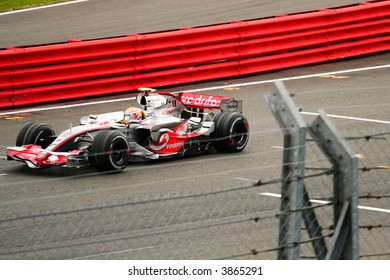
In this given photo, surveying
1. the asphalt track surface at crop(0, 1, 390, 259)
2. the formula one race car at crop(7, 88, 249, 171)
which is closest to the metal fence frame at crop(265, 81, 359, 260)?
the asphalt track surface at crop(0, 1, 390, 259)

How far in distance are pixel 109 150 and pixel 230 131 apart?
1.93 m

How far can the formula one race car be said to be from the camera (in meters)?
11.0

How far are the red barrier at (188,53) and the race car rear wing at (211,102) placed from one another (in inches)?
157

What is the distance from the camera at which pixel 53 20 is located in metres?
22.8

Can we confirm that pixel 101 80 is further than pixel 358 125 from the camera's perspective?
Yes

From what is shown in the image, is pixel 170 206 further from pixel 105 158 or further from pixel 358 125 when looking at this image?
pixel 358 125

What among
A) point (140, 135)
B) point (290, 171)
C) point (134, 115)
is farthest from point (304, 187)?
point (134, 115)

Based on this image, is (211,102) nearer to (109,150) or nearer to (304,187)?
(109,150)

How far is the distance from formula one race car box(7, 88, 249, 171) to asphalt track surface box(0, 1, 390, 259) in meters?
0.19

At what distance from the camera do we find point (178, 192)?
10.1 metres

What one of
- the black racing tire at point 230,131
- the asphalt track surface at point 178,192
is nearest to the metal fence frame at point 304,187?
the asphalt track surface at point 178,192

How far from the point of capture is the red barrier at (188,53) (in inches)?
624

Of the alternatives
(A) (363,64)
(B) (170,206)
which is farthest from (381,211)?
(A) (363,64)

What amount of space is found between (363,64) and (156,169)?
8.22m
